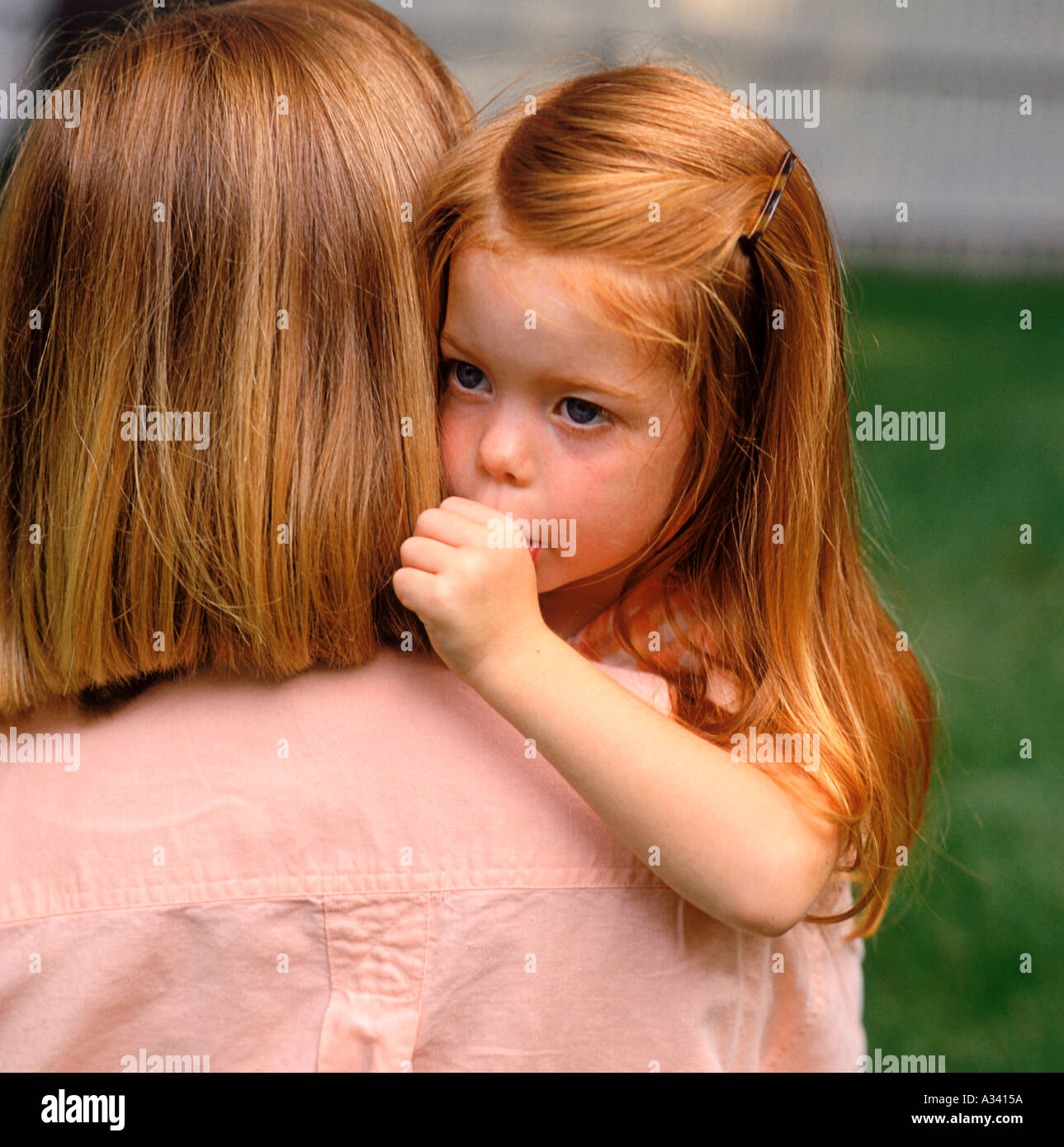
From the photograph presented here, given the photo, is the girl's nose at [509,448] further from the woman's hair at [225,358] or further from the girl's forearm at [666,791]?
the girl's forearm at [666,791]

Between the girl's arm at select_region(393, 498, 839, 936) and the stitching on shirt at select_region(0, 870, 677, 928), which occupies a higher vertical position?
the girl's arm at select_region(393, 498, 839, 936)

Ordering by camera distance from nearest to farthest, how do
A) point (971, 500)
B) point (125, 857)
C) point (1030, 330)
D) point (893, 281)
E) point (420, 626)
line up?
point (125, 857), point (420, 626), point (971, 500), point (1030, 330), point (893, 281)

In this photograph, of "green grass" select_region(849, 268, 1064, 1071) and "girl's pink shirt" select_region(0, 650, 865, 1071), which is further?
"green grass" select_region(849, 268, 1064, 1071)

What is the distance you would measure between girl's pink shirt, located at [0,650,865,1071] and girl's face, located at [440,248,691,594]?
0.72ft

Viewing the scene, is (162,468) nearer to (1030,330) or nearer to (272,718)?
(272,718)

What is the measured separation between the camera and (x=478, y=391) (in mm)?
1209

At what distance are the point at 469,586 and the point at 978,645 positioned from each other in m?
2.45

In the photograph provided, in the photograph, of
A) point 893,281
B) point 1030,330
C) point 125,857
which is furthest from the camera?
point 893,281

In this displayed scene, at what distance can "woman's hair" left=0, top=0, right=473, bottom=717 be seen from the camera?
115 centimetres

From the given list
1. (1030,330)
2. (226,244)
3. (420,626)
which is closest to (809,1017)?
(420,626)

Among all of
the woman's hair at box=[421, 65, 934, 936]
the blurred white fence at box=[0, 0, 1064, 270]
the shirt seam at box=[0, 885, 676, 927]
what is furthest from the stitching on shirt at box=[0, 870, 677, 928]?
the blurred white fence at box=[0, 0, 1064, 270]

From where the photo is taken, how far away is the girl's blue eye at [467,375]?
3.99ft

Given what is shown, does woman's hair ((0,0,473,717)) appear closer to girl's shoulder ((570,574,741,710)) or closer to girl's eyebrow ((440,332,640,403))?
girl's eyebrow ((440,332,640,403))

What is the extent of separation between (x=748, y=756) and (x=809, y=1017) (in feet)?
1.25
